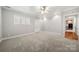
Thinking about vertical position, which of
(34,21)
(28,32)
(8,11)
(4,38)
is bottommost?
(4,38)

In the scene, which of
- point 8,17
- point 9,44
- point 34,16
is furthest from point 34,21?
point 9,44

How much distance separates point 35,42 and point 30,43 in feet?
0.42

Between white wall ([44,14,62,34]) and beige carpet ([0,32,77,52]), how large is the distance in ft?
0.59

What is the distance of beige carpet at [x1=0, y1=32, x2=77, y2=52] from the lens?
2115 mm

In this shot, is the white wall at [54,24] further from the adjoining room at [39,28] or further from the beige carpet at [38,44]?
the beige carpet at [38,44]

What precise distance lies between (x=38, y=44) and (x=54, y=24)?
2.16 ft

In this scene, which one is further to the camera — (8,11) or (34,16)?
(34,16)

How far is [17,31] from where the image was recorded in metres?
2.14

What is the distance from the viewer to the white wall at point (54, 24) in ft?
7.20

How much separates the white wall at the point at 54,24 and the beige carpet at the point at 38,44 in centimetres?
A: 18

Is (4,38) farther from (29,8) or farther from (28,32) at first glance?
(29,8)

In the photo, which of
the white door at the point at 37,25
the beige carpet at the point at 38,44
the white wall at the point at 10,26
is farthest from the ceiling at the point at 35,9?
the beige carpet at the point at 38,44

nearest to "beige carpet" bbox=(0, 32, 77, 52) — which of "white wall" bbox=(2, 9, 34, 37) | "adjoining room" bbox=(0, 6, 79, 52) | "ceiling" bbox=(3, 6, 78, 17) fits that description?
"adjoining room" bbox=(0, 6, 79, 52)

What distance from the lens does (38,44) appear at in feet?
7.09
